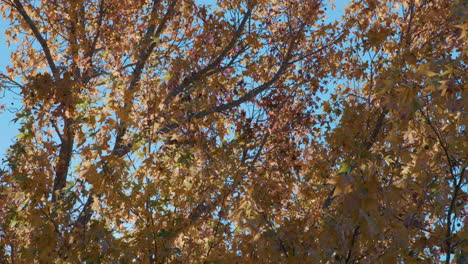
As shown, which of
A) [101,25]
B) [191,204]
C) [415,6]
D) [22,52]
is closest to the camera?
[191,204]

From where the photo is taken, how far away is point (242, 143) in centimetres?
970

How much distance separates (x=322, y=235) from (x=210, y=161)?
127 inches

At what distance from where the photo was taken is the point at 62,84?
20.1 ft

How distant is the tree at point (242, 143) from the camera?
421 centimetres

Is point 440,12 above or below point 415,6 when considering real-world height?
below

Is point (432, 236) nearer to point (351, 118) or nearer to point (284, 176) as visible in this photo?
point (351, 118)

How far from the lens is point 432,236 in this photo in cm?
449

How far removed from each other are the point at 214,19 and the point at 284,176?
3.33m

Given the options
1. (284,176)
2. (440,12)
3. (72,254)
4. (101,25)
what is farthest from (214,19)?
(72,254)

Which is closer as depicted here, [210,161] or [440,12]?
[210,161]

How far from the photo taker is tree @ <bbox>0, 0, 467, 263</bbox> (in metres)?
4.21

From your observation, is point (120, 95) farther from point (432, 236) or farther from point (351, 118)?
point (432, 236)

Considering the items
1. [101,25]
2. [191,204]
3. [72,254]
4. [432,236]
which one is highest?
[101,25]

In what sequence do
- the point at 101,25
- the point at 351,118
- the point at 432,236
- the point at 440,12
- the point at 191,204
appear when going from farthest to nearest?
the point at 101,25 → the point at 440,12 → the point at 351,118 → the point at 191,204 → the point at 432,236
